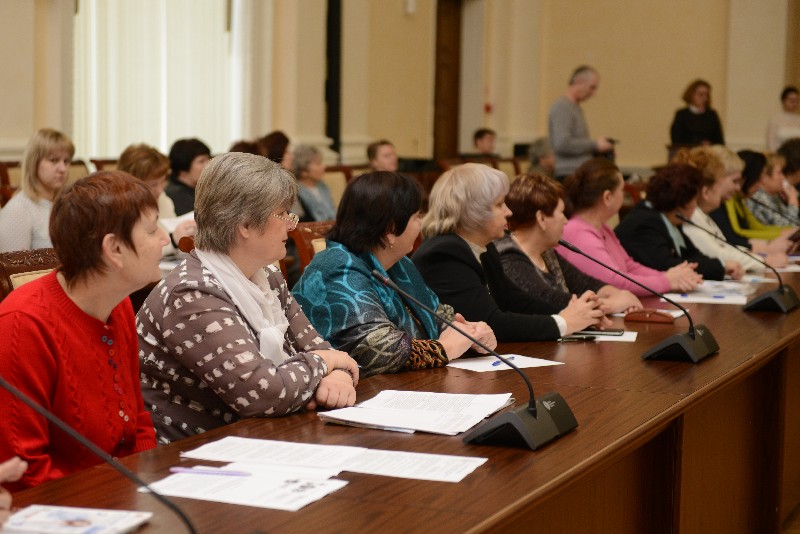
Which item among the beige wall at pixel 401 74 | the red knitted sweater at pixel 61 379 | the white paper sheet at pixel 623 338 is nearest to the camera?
the red knitted sweater at pixel 61 379

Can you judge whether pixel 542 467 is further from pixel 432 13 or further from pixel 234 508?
pixel 432 13

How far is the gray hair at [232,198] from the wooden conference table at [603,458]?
0.43 metres

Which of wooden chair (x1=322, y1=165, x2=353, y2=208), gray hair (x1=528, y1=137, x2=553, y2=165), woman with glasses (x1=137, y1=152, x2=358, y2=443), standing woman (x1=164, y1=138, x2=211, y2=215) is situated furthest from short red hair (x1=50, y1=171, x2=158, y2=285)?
gray hair (x1=528, y1=137, x2=553, y2=165)

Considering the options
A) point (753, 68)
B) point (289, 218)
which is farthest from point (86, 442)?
point (753, 68)

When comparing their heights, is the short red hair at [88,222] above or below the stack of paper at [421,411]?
above

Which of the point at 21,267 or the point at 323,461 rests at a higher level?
the point at 21,267

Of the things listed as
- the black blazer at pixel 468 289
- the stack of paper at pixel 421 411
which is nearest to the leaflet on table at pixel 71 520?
the stack of paper at pixel 421 411

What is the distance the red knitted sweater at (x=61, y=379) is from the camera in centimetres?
193

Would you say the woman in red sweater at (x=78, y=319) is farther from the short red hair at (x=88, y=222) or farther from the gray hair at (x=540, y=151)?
the gray hair at (x=540, y=151)

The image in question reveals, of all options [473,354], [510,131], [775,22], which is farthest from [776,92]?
[473,354]

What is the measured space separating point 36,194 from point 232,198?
9.07 feet

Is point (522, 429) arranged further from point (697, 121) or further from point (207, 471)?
point (697, 121)

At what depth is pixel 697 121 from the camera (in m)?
10.6

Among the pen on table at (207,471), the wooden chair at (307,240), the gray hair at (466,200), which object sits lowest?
the pen on table at (207,471)
